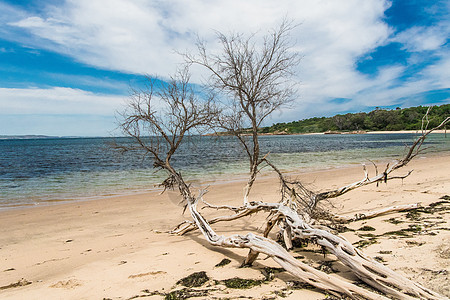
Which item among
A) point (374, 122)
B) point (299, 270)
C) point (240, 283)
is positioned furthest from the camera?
point (374, 122)

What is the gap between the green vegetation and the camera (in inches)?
4023

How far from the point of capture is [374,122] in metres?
125

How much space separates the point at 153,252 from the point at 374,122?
138282mm

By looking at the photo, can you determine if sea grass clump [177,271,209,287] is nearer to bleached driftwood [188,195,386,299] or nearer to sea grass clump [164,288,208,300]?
sea grass clump [164,288,208,300]

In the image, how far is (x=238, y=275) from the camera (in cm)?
389

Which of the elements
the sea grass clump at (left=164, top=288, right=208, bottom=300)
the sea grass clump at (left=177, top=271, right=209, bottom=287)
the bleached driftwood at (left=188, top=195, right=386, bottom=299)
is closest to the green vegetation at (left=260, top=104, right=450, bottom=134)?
the bleached driftwood at (left=188, top=195, right=386, bottom=299)

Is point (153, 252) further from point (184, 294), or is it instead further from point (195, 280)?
point (184, 294)

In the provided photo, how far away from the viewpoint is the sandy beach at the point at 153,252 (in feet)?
11.9

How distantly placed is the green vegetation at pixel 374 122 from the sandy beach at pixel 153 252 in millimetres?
81869

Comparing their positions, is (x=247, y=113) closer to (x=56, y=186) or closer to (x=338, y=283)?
(x=338, y=283)

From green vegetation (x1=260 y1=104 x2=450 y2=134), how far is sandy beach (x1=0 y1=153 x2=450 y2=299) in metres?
81.9

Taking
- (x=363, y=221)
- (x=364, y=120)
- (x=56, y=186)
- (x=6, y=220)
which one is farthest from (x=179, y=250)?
(x=364, y=120)

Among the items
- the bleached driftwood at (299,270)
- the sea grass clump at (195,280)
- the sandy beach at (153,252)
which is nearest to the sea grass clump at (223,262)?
the sandy beach at (153,252)

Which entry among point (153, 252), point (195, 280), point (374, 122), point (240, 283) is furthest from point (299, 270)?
point (374, 122)
